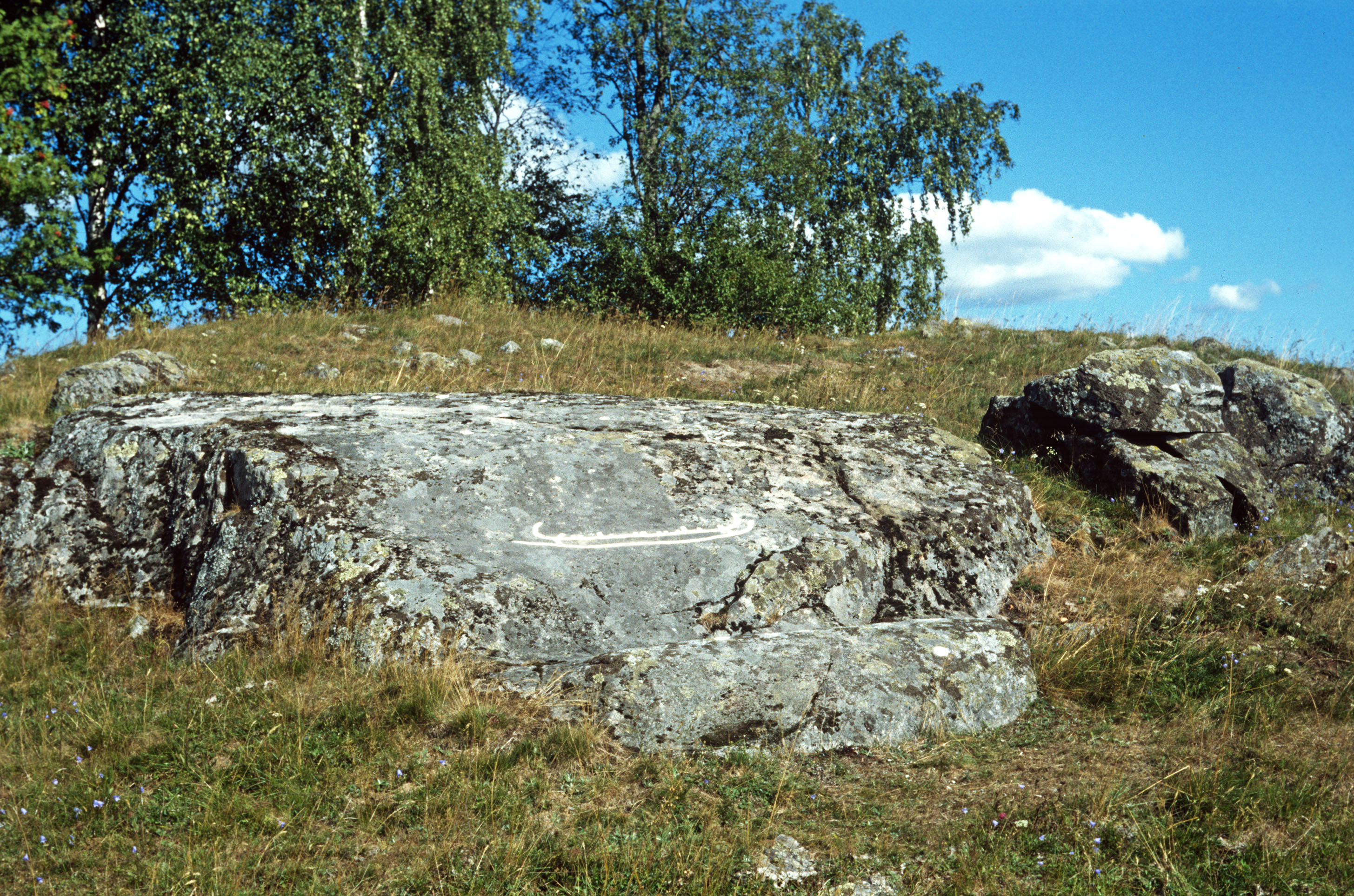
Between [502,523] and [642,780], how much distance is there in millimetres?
2472

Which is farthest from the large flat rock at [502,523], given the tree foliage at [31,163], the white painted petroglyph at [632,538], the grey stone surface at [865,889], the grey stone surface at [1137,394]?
the tree foliage at [31,163]

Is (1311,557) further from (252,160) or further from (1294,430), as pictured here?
(252,160)

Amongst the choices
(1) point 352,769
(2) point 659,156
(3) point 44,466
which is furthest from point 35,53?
(1) point 352,769

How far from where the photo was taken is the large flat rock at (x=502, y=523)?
589 cm

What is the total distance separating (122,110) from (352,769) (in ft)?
58.4

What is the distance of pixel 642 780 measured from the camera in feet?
15.3

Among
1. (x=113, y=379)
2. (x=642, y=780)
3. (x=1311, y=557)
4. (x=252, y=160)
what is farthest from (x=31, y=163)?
(x=1311, y=557)

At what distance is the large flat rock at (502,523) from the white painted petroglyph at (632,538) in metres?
0.02

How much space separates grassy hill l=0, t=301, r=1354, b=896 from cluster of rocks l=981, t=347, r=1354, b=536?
2015 millimetres

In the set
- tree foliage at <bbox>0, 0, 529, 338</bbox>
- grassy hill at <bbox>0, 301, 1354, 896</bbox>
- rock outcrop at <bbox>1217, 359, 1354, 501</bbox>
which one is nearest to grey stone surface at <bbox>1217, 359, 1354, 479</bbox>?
rock outcrop at <bbox>1217, 359, 1354, 501</bbox>

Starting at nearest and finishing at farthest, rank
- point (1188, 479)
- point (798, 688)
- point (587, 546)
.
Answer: point (798, 688)
point (587, 546)
point (1188, 479)

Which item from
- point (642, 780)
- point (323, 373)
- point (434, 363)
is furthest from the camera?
point (434, 363)

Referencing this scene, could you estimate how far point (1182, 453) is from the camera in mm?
9672

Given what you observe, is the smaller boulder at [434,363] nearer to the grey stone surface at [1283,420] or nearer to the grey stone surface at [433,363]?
the grey stone surface at [433,363]
